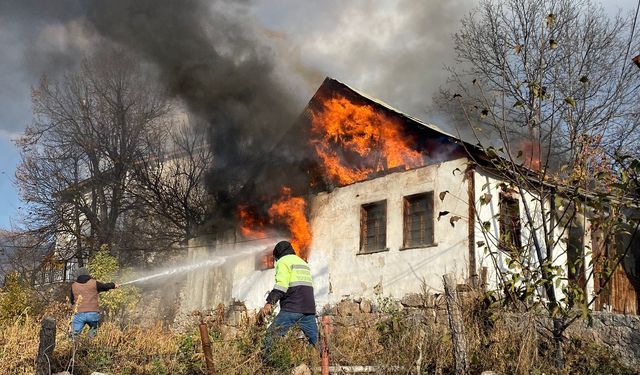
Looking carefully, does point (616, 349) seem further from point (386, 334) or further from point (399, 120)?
point (399, 120)

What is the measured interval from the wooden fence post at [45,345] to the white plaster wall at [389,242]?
6980 mm

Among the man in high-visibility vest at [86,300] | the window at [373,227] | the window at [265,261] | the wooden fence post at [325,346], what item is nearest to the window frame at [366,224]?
the window at [373,227]

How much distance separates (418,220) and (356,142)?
291 cm

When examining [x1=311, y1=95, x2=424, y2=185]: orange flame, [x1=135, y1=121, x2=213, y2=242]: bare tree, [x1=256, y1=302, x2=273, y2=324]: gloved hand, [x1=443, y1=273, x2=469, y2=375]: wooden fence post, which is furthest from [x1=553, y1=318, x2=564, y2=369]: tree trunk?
[x1=135, y1=121, x2=213, y2=242]: bare tree

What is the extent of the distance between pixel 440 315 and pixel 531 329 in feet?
3.60

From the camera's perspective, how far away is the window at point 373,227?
45.8 ft

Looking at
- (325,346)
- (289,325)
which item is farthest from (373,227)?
(325,346)

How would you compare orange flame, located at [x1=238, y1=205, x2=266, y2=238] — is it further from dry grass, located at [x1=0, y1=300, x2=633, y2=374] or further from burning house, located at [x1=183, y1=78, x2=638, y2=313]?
dry grass, located at [x1=0, y1=300, x2=633, y2=374]

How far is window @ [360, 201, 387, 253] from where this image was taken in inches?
549

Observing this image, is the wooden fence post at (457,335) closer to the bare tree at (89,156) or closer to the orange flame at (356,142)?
the orange flame at (356,142)

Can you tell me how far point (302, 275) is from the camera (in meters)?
7.22

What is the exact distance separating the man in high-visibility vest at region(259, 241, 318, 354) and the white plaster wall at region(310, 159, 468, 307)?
14.5 feet

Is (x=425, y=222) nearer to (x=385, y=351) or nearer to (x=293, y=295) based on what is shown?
(x=293, y=295)

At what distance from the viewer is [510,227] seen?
12102 mm
